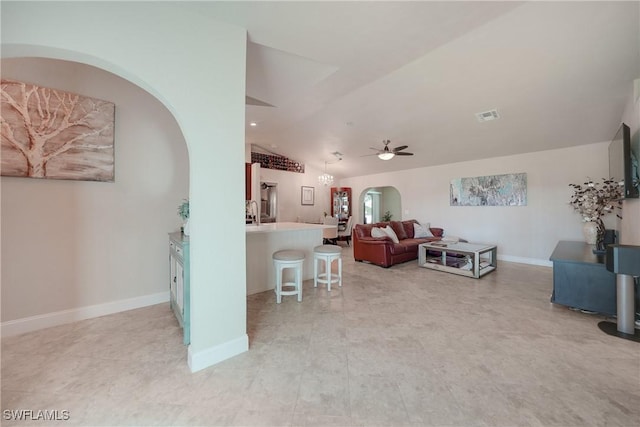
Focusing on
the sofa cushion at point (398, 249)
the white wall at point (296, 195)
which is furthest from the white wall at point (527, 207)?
the white wall at point (296, 195)

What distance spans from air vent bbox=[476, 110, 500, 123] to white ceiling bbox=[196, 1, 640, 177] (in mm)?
92

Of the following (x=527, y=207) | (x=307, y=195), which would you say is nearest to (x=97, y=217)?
(x=307, y=195)

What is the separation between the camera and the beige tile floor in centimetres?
140

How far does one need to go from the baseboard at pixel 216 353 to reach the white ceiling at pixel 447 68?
8.72ft

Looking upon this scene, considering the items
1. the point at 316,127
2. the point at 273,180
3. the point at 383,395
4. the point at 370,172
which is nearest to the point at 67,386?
the point at 383,395

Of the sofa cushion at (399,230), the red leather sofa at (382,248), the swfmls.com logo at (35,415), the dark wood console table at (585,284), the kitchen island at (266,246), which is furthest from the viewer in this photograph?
the sofa cushion at (399,230)

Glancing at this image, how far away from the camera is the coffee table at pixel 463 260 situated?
14.0 ft

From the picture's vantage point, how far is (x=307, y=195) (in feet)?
29.3

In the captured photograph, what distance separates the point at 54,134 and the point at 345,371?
3.68 metres

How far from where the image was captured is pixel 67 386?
1600 millimetres

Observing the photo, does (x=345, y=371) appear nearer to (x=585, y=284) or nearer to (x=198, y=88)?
(x=198, y=88)

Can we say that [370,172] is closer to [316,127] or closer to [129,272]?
[316,127]

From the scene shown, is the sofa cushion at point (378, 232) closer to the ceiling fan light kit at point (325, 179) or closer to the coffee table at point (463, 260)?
the coffee table at point (463, 260)

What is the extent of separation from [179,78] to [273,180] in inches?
249
